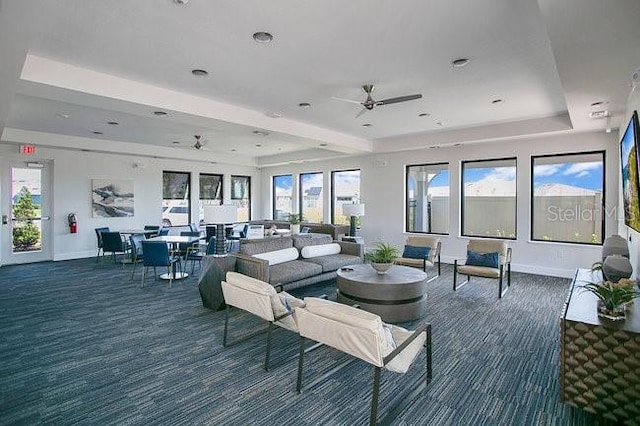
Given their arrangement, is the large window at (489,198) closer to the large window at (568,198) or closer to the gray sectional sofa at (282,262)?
the large window at (568,198)

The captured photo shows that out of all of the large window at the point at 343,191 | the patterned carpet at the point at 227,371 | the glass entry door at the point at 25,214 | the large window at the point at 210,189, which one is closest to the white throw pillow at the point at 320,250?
the patterned carpet at the point at 227,371

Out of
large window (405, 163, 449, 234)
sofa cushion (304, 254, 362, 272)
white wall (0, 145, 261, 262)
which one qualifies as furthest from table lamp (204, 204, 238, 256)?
white wall (0, 145, 261, 262)

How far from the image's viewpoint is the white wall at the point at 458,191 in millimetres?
6293

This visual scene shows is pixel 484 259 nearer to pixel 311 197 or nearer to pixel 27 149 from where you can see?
pixel 311 197

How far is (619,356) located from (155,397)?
3.41 metres

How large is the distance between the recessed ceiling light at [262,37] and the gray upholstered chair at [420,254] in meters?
4.36

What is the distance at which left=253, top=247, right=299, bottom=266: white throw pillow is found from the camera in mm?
5113

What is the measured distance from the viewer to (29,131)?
7309 millimetres

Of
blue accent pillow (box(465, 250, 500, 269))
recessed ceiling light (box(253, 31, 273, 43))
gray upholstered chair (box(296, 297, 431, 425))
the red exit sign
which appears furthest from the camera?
the red exit sign

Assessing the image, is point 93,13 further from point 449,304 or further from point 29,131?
point 29,131

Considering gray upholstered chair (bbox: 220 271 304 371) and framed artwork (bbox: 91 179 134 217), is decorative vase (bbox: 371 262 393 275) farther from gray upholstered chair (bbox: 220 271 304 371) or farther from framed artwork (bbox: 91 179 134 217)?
framed artwork (bbox: 91 179 134 217)

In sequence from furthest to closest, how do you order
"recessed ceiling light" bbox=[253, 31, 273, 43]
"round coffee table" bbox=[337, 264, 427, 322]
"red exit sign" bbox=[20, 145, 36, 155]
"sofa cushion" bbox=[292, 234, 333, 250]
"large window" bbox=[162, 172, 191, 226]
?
1. "large window" bbox=[162, 172, 191, 226]
2. "red exit sign" bbox=[20, 145, 36, 155]
3. "sofa cushion" bbox=[292, 234, 333, 250]
4. "round coffee table" bbox=[337, 264, 427, 322]
5. "recessed ceiling light" bbox=[253, 31, 273, 43]

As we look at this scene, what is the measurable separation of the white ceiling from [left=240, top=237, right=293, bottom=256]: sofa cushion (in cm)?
Result: 214

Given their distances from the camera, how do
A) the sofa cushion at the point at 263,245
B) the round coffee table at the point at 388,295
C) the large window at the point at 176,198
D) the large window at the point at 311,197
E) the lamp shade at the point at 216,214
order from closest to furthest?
the round coffee table at the point at 388,295 < the lamp shade at the point at 216,214 < the sofa cushion at the point at 263,245 < the large window at the point at 176,198 < the large window at the point at 311,197
